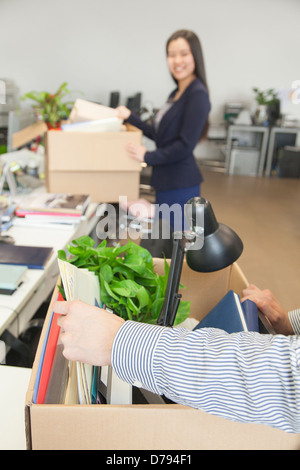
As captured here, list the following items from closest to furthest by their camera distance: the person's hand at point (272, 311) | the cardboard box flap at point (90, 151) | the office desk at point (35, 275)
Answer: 1. the person's hand at point (272, 311)
2. the office desk at point (35, 275)
3. the cardboard box flap at point (90, 151)

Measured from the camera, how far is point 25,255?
4.40 feet

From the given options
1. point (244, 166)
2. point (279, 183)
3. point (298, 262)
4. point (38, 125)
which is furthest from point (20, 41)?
point (298, 262)

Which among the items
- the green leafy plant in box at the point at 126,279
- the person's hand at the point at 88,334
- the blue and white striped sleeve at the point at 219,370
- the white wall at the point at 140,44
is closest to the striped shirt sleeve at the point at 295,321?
the green leafy plant in box at the point at 126,279

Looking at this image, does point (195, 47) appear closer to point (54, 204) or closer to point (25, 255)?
point (54, 204)

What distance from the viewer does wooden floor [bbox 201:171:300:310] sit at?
259 cm

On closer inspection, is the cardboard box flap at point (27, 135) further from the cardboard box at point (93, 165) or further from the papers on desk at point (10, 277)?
the papers on desk at point (10, 277)

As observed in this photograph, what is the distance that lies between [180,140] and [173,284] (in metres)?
1.29

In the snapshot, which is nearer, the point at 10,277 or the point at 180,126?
the point at 10,277

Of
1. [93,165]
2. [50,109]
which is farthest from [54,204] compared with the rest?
[50,109]

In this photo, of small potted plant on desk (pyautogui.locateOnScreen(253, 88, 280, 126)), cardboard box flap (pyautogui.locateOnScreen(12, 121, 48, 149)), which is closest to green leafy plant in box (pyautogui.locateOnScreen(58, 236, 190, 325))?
cardboard box flap (pyautogui.locateOnScreen(12, 121, 48, 149))

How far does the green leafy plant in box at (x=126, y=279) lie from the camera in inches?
30.4

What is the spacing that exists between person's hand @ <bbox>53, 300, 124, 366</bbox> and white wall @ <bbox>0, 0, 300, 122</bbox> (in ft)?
20.7

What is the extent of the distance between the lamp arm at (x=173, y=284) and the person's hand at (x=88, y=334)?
0.35ft
